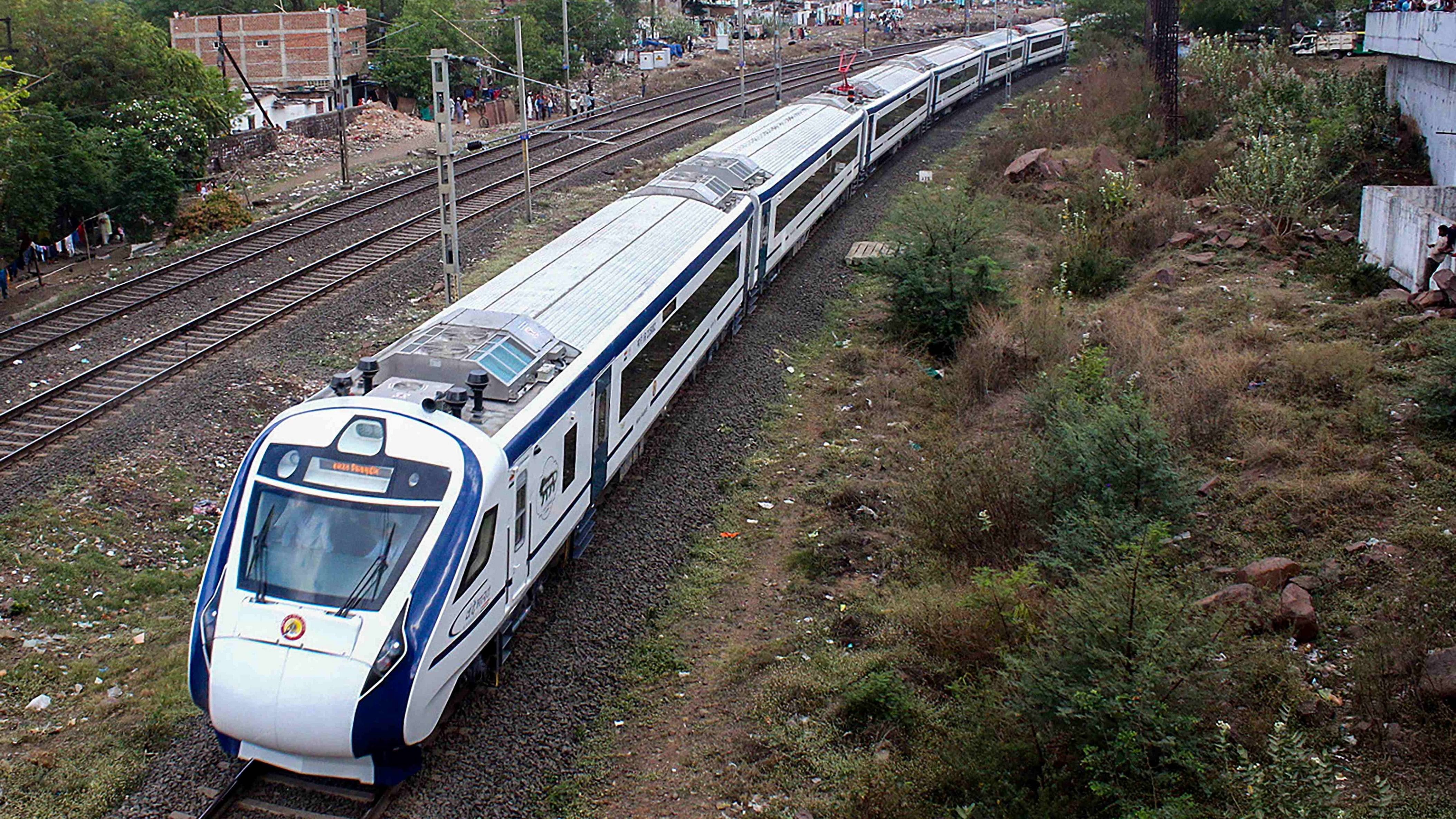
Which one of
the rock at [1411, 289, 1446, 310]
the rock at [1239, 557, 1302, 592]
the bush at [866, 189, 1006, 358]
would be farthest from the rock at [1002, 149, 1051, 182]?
the rock at [1239, 557, 1302, 592]

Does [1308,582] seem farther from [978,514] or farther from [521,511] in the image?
[521,511]

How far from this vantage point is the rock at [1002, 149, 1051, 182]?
27172mm

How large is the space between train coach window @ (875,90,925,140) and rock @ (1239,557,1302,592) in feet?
68.6

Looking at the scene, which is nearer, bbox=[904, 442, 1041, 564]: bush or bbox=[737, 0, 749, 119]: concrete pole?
bbox=[904, 442, 1041, 564]: bush

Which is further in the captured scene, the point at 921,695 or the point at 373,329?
the point at 373,329

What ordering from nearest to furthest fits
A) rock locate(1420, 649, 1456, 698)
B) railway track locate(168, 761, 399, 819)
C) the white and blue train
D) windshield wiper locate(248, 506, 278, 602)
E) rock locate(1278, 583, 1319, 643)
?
rock locate(1420, 649, 1456, 698) → the white and blue train → railway track locate(168, 761, 399, 819) → windshield wiper locate(248, 506, 278, 602) → rock locate(1278, 583, 1319, 643)

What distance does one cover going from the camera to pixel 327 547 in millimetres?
7879

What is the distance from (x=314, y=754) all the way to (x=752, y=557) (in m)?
5.23

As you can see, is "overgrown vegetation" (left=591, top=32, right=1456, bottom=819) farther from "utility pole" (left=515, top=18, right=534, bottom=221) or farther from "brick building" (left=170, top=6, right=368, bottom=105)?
"brick building" (left=170, top=6, right=368, bottom=105)

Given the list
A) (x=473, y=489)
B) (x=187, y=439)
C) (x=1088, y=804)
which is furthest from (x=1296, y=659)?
(x=187, y=439)

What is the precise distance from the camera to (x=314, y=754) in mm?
7457

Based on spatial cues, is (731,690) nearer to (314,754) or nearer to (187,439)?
(314,754)

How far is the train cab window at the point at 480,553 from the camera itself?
314 inches

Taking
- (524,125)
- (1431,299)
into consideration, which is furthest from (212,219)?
(1431,299)
